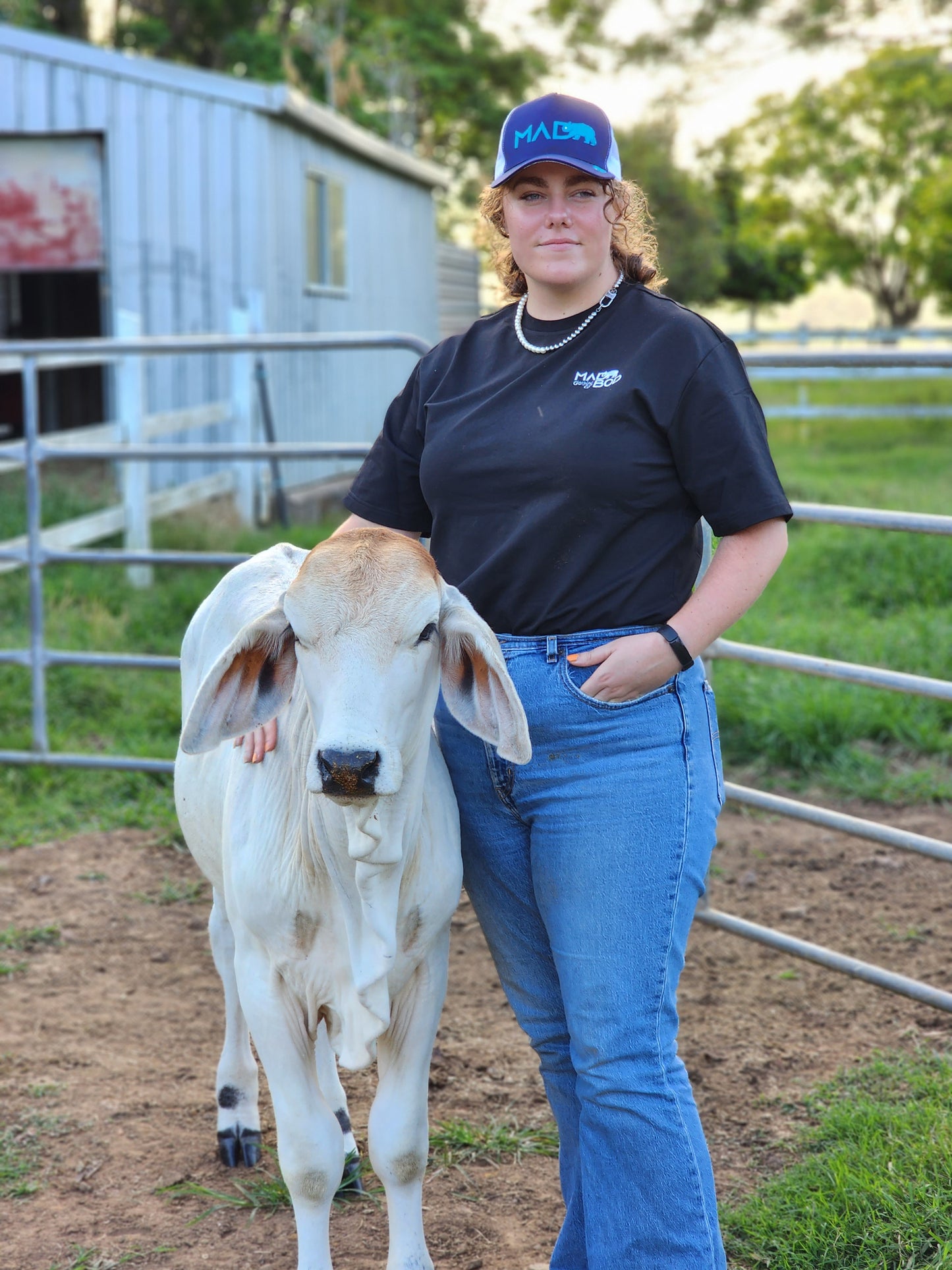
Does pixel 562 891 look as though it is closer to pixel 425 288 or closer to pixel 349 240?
pixel 349 240

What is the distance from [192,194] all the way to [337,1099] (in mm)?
8694

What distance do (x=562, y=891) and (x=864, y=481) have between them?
1019 centimetres

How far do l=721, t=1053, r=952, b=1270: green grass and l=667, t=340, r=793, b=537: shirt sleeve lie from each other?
1307 millimetres

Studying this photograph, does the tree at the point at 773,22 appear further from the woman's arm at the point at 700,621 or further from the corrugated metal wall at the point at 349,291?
the woman's arm at the point at 700,621

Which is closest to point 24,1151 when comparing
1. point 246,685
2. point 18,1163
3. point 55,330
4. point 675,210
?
point 18,1163

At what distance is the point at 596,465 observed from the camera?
2127mm

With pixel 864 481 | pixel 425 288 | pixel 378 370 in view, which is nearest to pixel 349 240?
pixel 378 370

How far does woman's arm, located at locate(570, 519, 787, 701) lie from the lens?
2121mm

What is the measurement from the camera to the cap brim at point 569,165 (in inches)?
85.8

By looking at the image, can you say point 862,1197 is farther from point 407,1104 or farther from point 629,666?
point 629,666

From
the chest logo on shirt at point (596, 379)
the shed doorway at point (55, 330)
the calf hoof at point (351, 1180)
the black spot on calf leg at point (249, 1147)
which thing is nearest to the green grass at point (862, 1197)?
the calf hoof at point (351, 1180)

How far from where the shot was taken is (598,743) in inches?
86.0

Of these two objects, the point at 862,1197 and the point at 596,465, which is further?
the point at 862,1197

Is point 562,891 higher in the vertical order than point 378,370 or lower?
lower
